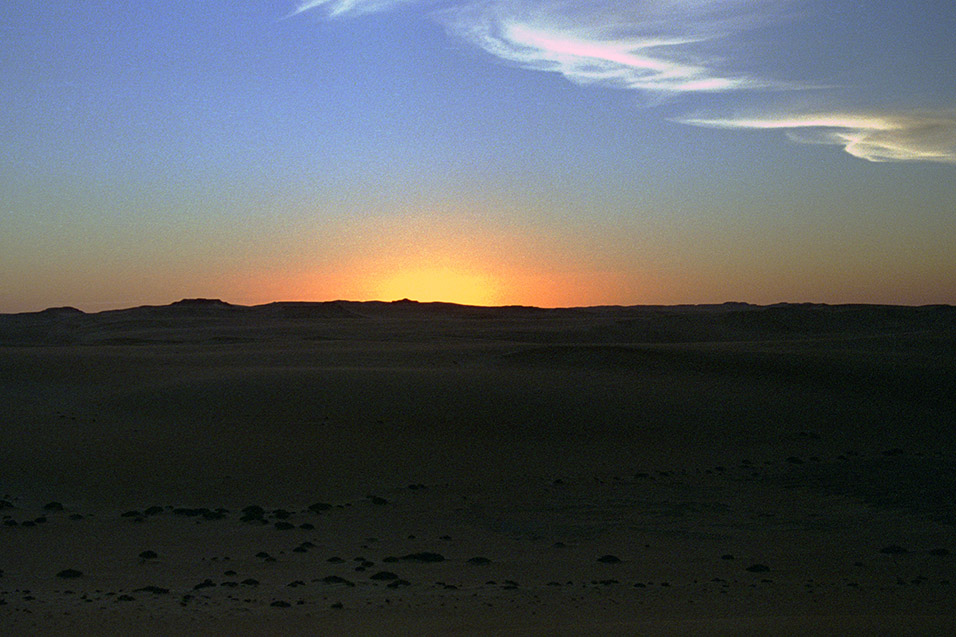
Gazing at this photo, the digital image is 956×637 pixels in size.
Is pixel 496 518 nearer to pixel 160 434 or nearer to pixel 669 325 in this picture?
pixel 160 434

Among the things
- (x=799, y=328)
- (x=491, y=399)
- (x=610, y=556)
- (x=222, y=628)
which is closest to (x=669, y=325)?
(x=799, y=328)

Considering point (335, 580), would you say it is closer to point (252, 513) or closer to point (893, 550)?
point (252, 513)

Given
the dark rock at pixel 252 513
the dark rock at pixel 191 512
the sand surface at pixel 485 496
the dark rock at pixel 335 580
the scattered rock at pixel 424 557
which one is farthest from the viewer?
the dark rock at pixel 191 512

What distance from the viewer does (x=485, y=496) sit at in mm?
10008

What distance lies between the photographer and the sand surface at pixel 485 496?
19.3 ft

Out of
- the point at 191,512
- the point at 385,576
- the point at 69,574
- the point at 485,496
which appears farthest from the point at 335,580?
the point at 485,496

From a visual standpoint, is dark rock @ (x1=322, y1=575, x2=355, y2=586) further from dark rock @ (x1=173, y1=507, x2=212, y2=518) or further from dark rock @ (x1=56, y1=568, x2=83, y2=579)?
dark rock @ (x1=173, y1=507, x2=212, y2=518)

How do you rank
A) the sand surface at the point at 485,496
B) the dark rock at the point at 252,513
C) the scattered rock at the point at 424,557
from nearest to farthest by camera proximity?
the sand surface at the point at 485,496, the scattered rock at the point at 424,557, the dark rock at the point at 252,513

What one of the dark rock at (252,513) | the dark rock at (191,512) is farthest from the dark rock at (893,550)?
the dark rock at (191,512)

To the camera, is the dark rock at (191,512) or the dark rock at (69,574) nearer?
the dark rock at (69,574)

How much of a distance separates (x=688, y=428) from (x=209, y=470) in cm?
735

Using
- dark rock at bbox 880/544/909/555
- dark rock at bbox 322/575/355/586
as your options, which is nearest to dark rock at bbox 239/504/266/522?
dark rock at bbox 322/575/355/586

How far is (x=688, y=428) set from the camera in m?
13.9

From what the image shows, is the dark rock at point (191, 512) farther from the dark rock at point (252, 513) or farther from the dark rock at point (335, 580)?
the dark rock at point (335, 580)
